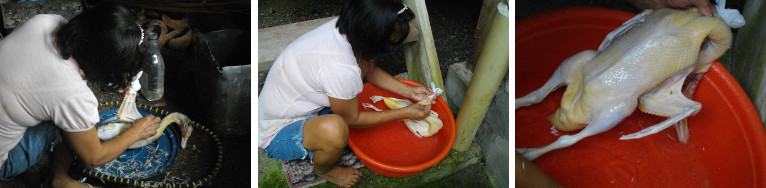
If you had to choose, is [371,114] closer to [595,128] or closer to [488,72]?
[488,72]

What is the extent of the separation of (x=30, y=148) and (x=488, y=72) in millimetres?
1252

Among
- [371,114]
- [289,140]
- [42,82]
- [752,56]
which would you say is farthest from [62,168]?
[752,56]

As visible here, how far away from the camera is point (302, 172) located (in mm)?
1779

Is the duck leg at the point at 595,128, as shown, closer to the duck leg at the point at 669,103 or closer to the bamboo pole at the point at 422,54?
the duck leg at the point at 669,103

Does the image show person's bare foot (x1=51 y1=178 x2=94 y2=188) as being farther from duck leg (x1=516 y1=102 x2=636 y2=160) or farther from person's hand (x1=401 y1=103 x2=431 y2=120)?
duck leg (x1=516 y1=102 x2=636 y2=160)

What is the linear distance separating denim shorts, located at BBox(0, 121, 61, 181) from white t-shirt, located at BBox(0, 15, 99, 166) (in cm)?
7

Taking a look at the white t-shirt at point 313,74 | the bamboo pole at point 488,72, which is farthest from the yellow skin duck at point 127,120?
the bamboo pole at point 488,72

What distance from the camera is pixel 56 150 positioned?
137 cm

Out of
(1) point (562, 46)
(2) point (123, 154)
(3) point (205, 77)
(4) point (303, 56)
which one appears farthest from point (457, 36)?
(2) point (123, 154)

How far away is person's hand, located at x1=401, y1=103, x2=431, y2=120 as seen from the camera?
1600 millimetres

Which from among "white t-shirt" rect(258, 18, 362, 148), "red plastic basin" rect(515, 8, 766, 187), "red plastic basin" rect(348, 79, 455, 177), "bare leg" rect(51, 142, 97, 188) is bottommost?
"red plastic basin" rect(515, 8, 766, 187)

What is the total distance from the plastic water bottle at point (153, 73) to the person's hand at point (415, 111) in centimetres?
69

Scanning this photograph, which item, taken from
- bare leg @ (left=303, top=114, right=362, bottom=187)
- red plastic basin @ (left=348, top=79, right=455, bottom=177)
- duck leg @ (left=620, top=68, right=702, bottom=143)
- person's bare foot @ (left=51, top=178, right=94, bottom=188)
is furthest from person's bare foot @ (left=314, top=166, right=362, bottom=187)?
duck leg @ (left=620, top=68, right=702, bottom=143)

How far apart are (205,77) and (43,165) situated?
0.49 m
